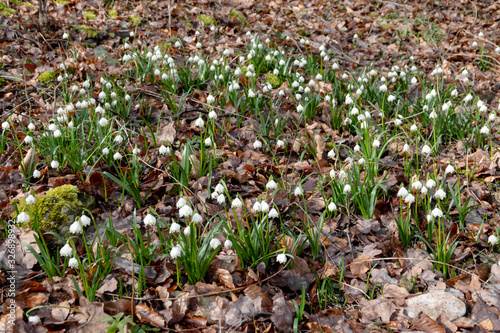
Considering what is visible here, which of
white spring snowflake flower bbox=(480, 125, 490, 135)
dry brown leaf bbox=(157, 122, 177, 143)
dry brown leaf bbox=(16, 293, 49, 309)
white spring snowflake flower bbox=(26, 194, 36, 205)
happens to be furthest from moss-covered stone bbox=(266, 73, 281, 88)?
dry brown leaf bbox=(16, 293, 49, 309)

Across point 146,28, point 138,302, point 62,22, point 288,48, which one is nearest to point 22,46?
point 62,22

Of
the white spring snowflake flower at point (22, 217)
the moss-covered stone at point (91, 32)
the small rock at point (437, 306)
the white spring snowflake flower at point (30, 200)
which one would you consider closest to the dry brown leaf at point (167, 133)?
the white spring snowflake flower at point (30, 200)

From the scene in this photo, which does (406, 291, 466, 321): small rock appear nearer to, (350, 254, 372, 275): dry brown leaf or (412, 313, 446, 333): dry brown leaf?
(412, 313, 446, 333): dry brown leaf

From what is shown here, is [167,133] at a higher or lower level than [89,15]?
lower

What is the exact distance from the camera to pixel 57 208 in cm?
259

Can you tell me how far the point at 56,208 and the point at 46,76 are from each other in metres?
2.53

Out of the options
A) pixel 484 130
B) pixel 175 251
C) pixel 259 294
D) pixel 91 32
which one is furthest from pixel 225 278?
pixel 91 32

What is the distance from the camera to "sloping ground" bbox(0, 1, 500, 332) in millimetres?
2104

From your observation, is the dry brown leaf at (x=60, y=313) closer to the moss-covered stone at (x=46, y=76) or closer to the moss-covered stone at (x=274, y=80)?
the moss-covered stone at (x=46, y=76)

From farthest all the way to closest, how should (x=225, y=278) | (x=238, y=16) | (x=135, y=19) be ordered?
(x=238, y=16), (x=135, y=19), (x=225, y=278)

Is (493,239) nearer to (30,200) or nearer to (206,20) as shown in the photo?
(30,200)

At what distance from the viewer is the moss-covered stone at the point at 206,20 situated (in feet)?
21.5

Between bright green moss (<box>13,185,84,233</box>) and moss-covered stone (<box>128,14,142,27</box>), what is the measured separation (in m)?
4.36

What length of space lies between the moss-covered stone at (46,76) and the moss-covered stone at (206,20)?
2812mm
